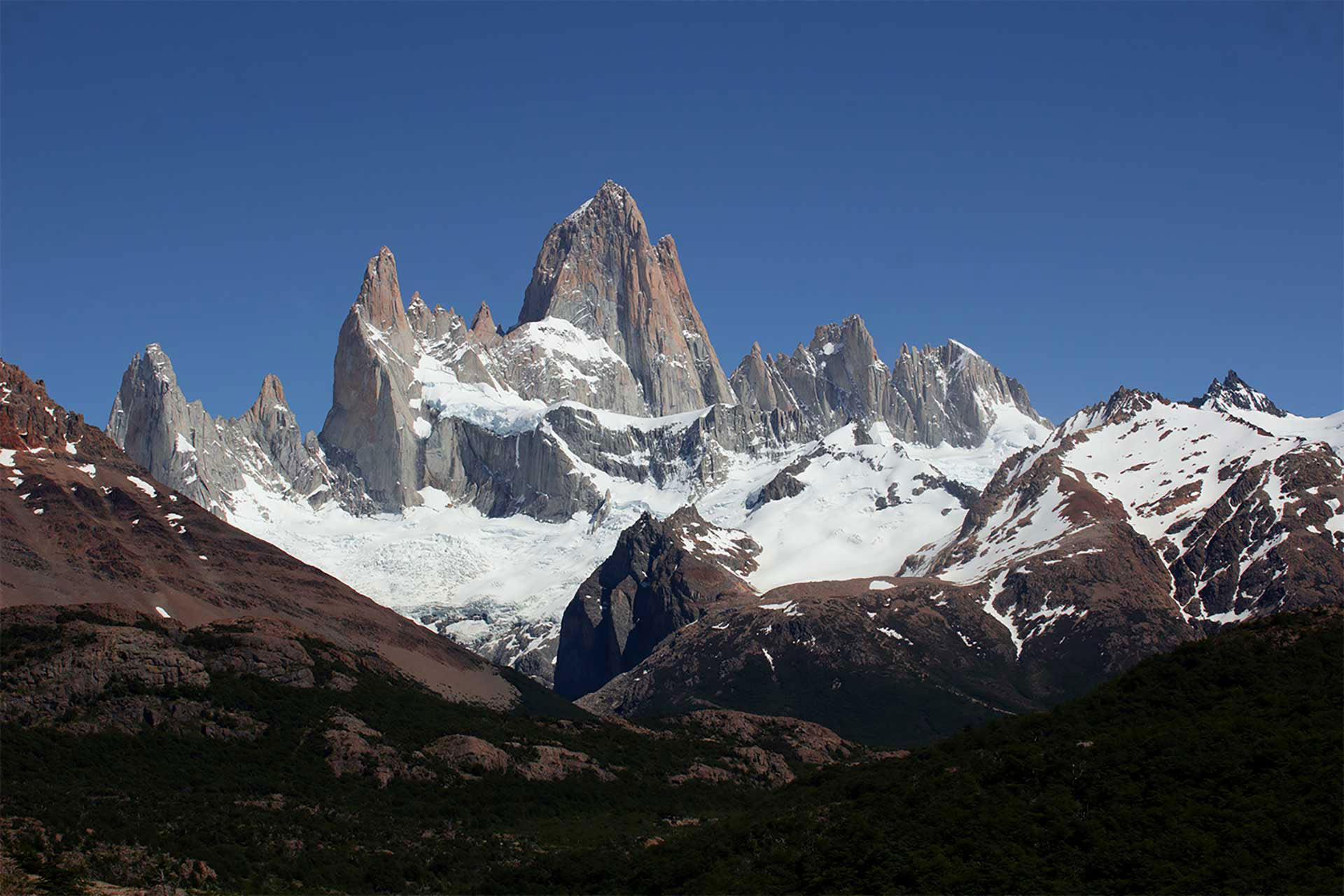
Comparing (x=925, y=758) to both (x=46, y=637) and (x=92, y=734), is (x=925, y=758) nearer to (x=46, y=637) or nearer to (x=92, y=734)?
(x=92, y=734)

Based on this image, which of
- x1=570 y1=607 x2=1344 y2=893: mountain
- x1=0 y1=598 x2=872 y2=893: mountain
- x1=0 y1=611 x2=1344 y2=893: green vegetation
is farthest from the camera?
x1=0 y1=598 x2=872 y2=893: mountain

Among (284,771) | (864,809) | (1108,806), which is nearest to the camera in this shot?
(1108,806)

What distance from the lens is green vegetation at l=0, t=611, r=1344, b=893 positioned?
8488 centimetres

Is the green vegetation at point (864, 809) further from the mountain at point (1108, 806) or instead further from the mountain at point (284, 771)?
the mountain at point (284, 771)

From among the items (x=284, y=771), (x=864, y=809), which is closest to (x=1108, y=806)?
(x=864, y=809)

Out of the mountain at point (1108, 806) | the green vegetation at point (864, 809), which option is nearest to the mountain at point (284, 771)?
the green vegetation at point (864, 809)

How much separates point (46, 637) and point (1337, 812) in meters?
126

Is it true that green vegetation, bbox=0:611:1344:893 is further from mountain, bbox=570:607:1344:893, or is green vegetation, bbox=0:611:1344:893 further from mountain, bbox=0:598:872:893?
mountain, bbox=0:598:872:893

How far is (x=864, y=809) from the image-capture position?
3898 inches

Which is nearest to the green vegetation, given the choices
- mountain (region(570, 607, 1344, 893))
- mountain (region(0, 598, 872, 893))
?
mountain (region(570, 607, 1344, 893))

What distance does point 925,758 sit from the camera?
362 ft

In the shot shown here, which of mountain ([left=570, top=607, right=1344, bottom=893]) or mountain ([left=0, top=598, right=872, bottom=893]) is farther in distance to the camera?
mountain ([left=0, top=598, right=872, bottom=893])

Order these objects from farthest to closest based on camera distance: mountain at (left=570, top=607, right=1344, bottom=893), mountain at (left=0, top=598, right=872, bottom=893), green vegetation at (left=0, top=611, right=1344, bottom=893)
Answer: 1. mountain at (left=0, top=598, right=872, bottom=893)
2. green vegetation at (left=0, top=611, right=1344, bottom=893)
3. mountain at (left=570, top=607, right=1344, bottom=893)

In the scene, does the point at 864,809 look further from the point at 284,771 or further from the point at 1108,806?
the point at 284,771
